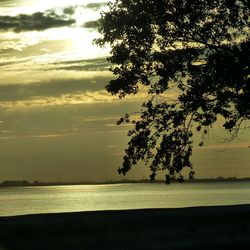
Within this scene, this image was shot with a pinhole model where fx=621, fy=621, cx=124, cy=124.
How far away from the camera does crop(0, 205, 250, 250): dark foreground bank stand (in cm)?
1299

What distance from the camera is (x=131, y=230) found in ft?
44.7

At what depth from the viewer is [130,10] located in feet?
67.5

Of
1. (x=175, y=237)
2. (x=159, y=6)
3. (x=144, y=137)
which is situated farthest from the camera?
(x=144, y=137)

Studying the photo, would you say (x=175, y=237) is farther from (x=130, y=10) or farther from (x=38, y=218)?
(x=130, y=10)

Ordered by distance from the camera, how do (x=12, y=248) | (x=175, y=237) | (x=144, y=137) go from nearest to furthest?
(x=12, y=248) → (x=175, y=237) → (x=144, y=137)

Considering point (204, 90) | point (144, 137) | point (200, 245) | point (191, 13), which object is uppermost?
point (191, 13)

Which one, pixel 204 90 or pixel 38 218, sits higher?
pixel 204 90

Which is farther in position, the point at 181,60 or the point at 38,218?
the point at 181,60

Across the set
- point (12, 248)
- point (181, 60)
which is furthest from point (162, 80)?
point (12, 248)

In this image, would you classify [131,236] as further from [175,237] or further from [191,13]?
[191,13]

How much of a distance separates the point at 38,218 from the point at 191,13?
9644 mm

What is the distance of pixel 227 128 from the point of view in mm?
20594

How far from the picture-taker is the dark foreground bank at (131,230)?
13.0 meters

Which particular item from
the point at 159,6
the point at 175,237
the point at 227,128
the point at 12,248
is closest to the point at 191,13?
the point at 159,6
